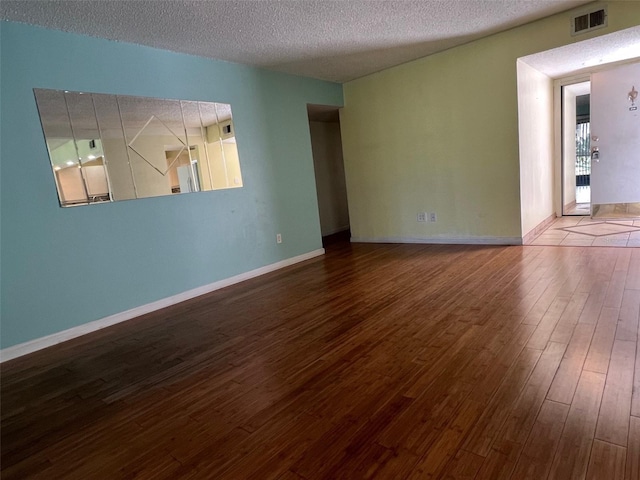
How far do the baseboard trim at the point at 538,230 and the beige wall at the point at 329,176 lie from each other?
Answer: 351 cm

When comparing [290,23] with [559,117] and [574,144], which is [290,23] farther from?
[574,144]

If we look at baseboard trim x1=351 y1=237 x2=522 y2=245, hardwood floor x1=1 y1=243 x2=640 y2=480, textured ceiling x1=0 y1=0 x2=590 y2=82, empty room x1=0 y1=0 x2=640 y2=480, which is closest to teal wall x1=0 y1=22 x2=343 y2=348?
empty room x1=0 y1=0 x2=640 y2=480

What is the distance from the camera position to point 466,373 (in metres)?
1.82

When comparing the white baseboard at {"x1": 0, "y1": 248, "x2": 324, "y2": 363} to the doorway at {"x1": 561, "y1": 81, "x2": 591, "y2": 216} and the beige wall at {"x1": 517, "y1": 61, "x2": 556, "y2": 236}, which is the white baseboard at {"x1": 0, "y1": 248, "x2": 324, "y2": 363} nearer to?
the beige wall at {"x1": 517, "y1": 61, "x2": 556, "y2": 236}

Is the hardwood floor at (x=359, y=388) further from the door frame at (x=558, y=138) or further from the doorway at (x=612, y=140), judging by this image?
the door frame at (x=558, y=138)

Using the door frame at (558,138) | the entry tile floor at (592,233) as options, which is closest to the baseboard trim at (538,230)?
the entry tile floor at (592,233)

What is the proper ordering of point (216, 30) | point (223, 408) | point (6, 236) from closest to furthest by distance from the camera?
point (223, 408) < point (6, 236) < point (216, 30)

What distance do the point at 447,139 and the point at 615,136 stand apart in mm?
2577

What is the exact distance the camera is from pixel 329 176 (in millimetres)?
7125

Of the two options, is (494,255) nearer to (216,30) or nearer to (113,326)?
(216,30)

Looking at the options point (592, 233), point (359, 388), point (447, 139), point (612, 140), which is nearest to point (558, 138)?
point (612, 140)

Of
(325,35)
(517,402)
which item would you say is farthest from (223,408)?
(325,35)

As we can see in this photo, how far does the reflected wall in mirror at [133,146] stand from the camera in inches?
115

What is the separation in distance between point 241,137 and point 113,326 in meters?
2.40
